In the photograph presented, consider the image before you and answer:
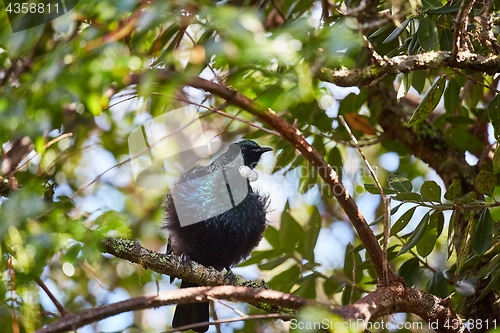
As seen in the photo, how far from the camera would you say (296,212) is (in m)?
6.75

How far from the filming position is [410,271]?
11.9 ft

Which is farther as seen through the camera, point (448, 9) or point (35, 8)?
point (35, 8)

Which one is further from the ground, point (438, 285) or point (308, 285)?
point (438, 285)

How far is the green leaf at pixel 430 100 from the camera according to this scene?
3186 millimetres

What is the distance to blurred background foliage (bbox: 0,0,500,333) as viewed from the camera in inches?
90.2

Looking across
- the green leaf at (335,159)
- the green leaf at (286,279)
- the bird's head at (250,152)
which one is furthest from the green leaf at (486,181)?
the bird's head at (250,152)

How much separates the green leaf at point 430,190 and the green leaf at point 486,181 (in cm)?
20

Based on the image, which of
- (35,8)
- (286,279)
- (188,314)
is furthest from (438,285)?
(35,8)

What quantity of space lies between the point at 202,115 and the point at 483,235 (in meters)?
1.86

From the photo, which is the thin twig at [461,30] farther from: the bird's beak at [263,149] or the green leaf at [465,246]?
the bird's beak at [263,149]

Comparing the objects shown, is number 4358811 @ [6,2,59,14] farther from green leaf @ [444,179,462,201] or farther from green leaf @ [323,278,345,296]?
green leaf @ [323,278,345,296]

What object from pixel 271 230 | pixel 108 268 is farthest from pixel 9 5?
pixel 108 268

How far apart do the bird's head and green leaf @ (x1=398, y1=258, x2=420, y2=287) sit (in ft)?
4.43

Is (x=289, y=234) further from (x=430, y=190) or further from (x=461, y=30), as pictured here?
(x=461, y=30)
